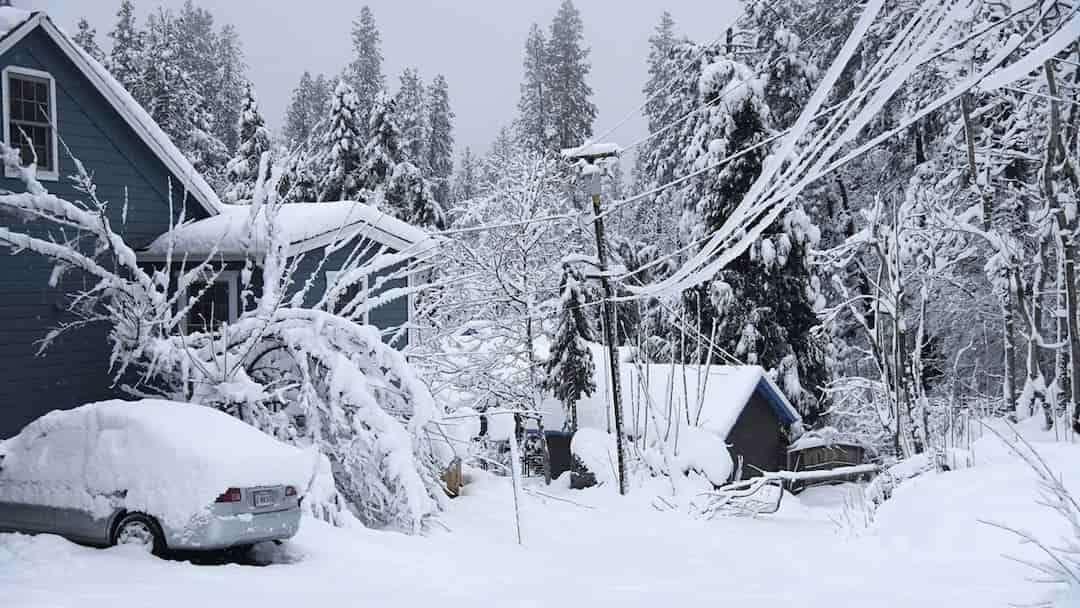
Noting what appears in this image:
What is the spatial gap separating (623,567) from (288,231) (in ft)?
26.3

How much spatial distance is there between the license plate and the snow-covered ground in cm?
58

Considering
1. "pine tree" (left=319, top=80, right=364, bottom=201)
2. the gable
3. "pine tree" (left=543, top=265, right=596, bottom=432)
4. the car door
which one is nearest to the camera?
the car door

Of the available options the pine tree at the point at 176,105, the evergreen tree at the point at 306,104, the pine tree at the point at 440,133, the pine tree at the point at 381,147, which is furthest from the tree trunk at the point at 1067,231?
the evergreen tree at the point at 306,104

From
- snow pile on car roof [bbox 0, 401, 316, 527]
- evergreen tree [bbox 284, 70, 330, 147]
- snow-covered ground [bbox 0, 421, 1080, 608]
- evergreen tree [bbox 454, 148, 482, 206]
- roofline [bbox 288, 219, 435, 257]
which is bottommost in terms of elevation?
snow-covered ground [bbox 0, 421, 1080, 608]

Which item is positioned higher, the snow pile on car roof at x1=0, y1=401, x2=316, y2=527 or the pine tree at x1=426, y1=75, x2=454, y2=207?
the pine tree at x1=426, y1=75, x2=454, y2=207

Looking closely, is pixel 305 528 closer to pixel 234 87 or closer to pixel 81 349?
pixel 81 349

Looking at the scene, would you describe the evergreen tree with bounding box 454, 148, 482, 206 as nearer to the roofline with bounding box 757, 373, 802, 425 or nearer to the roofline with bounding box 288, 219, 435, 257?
the roofline with bounding box 757, 373, 802, 425

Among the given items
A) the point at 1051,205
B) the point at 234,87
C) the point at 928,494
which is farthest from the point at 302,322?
the point at 234,87

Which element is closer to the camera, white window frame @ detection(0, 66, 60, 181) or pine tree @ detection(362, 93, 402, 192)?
white window frame @ detection(0, 66, 60, 181)

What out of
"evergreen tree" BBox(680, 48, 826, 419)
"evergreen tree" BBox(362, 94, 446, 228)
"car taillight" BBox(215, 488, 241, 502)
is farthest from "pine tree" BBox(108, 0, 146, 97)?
"car taillight" BBox(215, 488, 241, 502)

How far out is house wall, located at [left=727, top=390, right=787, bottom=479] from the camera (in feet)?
78.9

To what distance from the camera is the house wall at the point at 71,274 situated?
512 inches

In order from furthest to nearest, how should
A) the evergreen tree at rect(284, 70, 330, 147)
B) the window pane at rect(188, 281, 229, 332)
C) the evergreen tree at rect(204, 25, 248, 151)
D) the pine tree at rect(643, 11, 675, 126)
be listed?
the evergreen tree at rect(284, 70, 330, 147) < the evergreen tree at rect(204, 25, 248, 151) < the pine tree at rect(643, 11, 675, 126) < the window pane at rect(188, 281, 229, 332)

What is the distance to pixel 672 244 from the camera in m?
36.9
